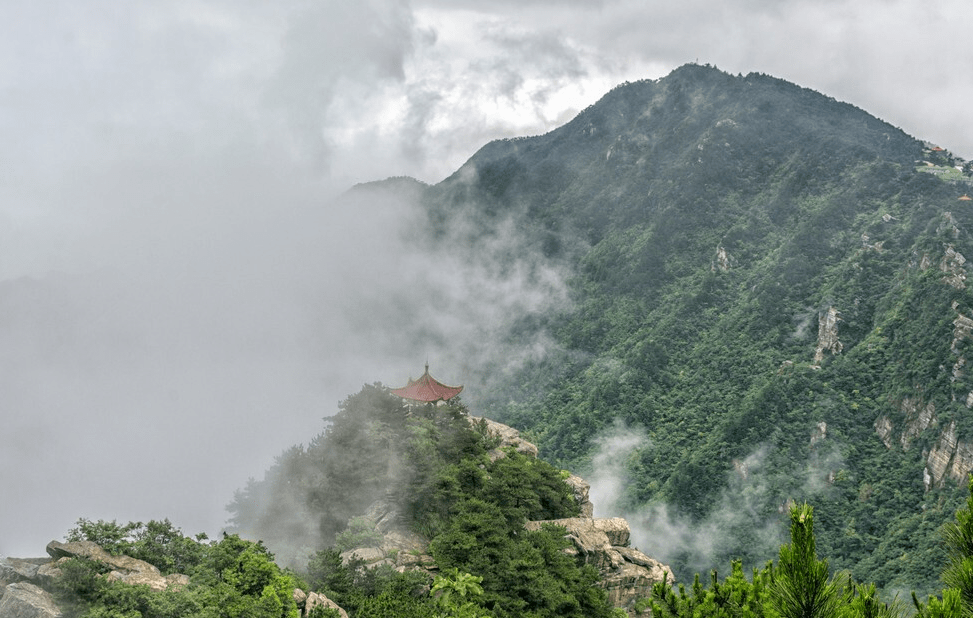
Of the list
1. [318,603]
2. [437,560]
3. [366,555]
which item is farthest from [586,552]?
[318,603]

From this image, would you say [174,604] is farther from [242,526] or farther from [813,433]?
[813,433]

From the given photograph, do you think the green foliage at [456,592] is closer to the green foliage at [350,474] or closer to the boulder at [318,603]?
the boulder at [318,603]

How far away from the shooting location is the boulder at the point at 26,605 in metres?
16.8

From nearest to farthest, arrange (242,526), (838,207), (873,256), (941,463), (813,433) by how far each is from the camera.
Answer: (242,526) < (941,463) < (813,433) < (873,256) < (838,207)

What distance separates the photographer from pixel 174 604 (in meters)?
17.8

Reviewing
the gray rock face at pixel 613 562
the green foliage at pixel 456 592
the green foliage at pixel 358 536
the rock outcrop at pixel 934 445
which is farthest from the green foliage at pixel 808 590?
the rock outcrop at pixel 934 445

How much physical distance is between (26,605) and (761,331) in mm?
118366

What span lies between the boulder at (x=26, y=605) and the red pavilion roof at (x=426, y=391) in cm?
2998

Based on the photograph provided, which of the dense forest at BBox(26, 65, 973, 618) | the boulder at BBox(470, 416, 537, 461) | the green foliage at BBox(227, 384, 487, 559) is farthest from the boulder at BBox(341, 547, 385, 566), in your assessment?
the boulder at BBox(470, 416, 537, 461)

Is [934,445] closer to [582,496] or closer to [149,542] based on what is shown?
[582,496]

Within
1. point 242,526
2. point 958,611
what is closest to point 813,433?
point 242,526

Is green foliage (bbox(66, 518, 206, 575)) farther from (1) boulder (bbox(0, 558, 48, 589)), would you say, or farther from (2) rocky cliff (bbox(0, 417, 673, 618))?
(1) boulder (bbox(0, 558, 48, 589))

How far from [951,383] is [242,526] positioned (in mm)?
84398

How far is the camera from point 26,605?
55.6 ft
